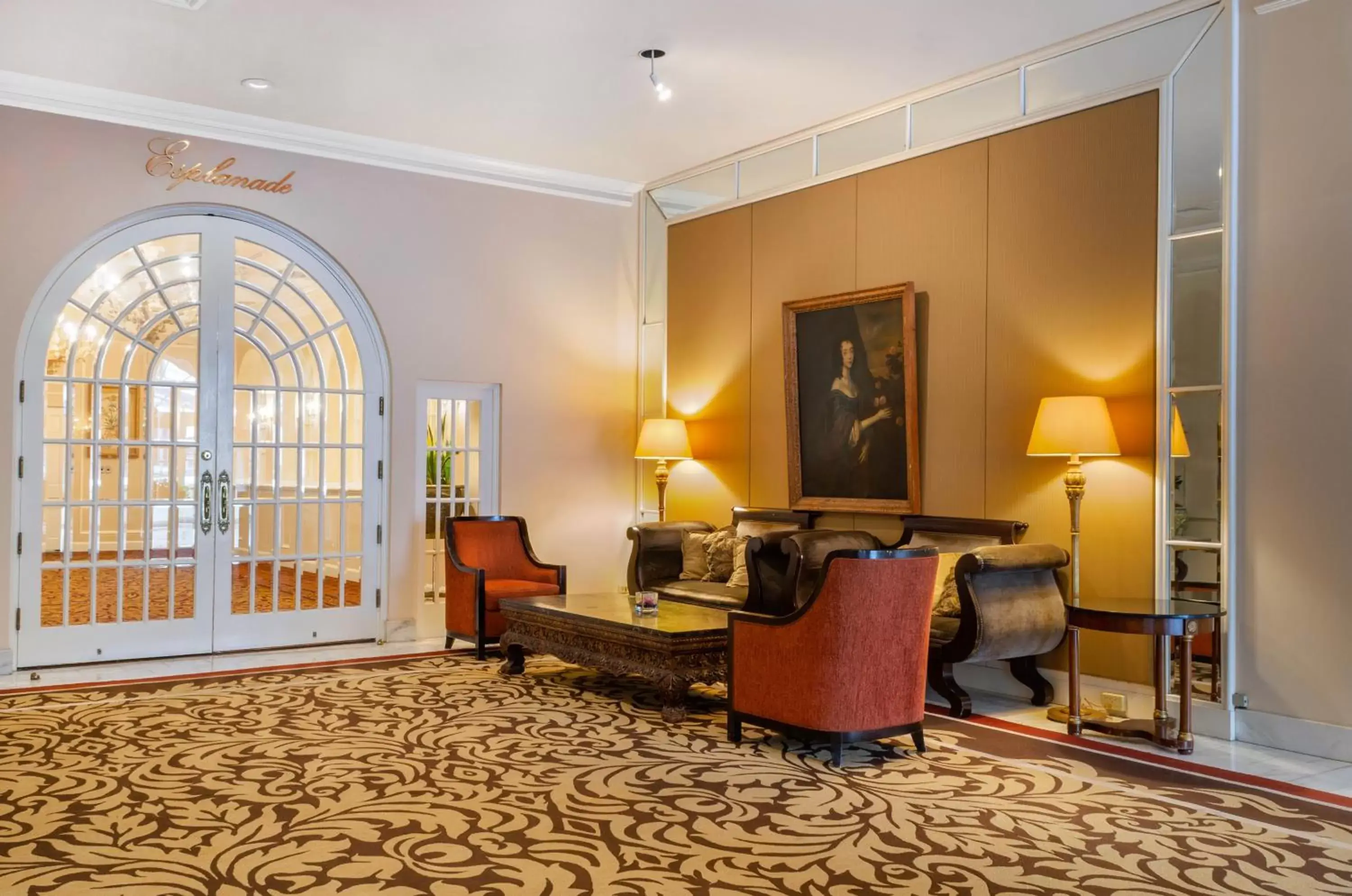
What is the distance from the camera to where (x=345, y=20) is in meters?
5.75

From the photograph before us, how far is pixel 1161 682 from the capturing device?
505 cm

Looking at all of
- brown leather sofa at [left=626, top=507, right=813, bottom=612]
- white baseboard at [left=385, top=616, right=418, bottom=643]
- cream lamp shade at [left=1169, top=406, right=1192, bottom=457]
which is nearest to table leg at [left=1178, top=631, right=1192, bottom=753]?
cream lamp shade at [left=1169, top=406, right=1192, bottom=457]

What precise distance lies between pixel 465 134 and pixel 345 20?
2.04m

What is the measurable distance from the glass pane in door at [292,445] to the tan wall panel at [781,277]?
9.43 ft

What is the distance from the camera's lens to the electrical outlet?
5.41 meters

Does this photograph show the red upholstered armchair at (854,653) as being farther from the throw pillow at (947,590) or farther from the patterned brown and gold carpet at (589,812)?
the throw pillow at (947,590)

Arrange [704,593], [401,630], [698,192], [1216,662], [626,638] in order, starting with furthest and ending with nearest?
1. [698,192]
2. [401,630]
3. [704,593]
4. [626,638]
5. [1216,662]

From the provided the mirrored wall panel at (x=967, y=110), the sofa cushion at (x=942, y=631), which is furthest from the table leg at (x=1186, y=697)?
the mirrored wall panel at (x=967, y=110)

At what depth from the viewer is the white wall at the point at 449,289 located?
6.79m

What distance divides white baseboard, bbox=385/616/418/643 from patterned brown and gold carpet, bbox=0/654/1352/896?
2309 mm

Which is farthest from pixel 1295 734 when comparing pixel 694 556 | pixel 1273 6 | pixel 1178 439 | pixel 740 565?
pixel 694 556

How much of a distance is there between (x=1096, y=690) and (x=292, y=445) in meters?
5.38

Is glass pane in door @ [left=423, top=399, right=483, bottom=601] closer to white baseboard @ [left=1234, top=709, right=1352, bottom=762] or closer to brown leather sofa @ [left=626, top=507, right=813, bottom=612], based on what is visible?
brown leather sofa @ [left=626, top=507, right=813, bottom=612]

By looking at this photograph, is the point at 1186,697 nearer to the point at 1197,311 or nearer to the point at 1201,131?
the point at 1197,311
